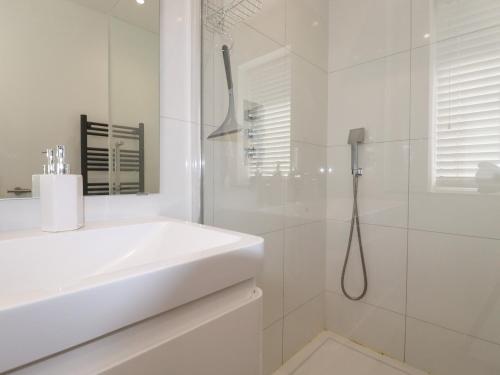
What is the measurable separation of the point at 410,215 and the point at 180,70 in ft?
4.18

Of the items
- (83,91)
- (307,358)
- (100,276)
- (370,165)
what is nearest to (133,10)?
(83,91)

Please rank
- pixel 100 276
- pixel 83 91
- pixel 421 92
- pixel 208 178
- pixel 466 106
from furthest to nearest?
pixel 421 92, pixel 466 106, pixel 208 178, pixel 83 91, pixel 100 276

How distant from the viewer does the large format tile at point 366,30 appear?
136cm

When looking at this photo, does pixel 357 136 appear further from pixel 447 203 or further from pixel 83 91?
pixel 83 91

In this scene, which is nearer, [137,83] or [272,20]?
[137,83]

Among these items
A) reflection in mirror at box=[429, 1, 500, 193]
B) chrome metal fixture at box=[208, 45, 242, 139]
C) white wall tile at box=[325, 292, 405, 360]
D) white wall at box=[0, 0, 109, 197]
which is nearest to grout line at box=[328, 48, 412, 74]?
reflection in mirror at box=[429, 1, 500, 193]

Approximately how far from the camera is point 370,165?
1.47 m

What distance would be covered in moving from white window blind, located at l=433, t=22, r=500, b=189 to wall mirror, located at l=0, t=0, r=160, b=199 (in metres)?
1.27

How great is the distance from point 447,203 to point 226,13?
130cm

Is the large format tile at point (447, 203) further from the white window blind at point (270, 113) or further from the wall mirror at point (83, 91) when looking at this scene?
the wall mirror at point (83, 91)

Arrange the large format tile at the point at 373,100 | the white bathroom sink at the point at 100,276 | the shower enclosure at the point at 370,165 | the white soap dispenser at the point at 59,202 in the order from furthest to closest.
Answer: the large format tile at the point at 373,100 < the shower enclosure at the point at 370,165 < the white soap dispenser at the point at 59,202 < the white bathroom sink at the point at 100,276

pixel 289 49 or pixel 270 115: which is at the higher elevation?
pixel 289 49

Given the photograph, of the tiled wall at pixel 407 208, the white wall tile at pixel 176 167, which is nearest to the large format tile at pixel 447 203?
the tiled wall at pixel 407 208

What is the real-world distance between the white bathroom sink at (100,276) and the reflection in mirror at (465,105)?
1.18 meters
